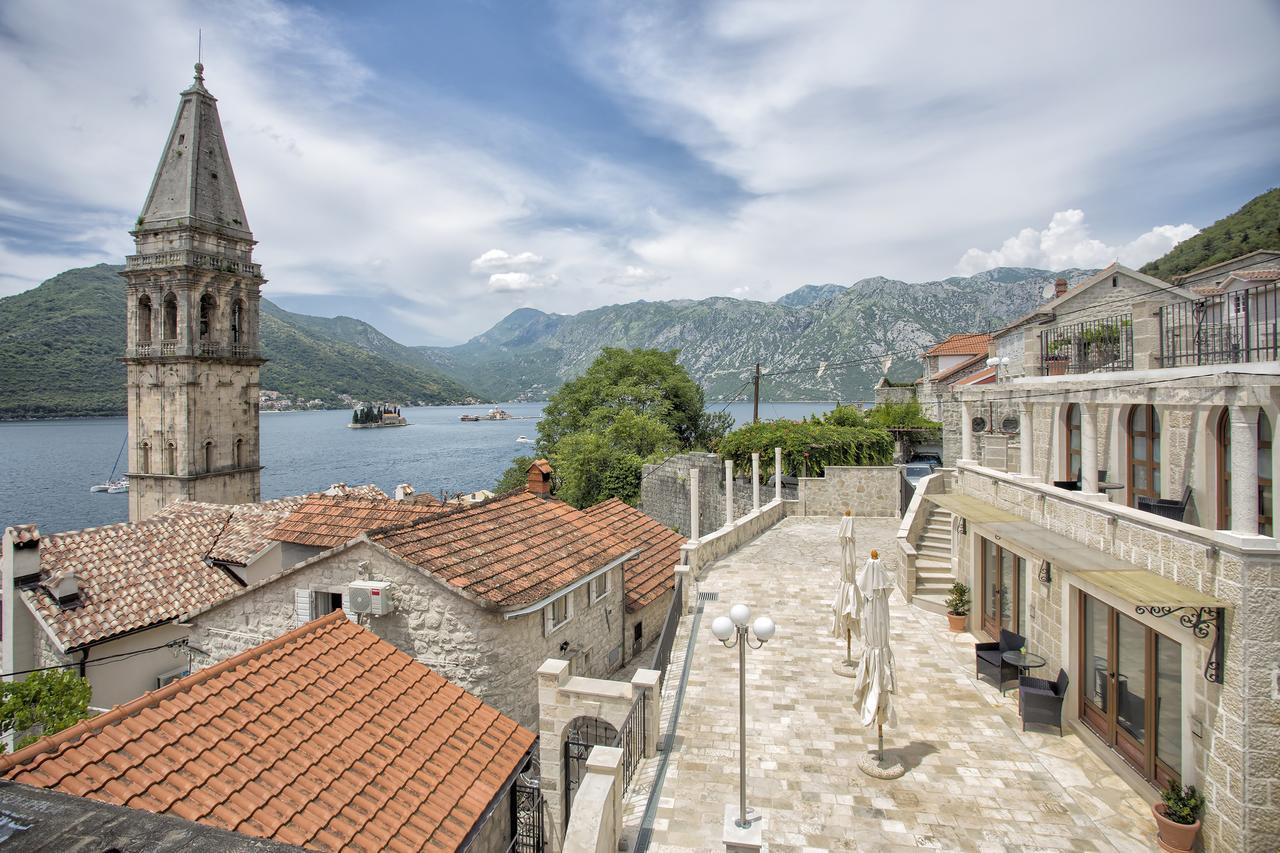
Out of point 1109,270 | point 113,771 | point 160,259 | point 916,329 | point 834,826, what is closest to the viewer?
point 113,771

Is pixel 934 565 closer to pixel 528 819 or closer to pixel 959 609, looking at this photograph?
pixel 959 609

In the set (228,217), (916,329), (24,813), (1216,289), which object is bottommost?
(24,813)

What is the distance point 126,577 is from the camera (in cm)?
1557

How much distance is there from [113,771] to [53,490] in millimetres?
92642

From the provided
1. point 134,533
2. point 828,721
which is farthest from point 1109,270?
point 134,533

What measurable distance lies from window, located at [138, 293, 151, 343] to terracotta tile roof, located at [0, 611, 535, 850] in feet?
116

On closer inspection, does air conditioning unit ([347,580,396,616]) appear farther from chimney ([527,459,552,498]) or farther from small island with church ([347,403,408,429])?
small island with church ([347,403,408,429])

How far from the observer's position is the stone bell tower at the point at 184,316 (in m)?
33.9

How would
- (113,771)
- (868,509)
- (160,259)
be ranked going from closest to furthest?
1. (113,771)
2. (868,509)
3. (160,259)

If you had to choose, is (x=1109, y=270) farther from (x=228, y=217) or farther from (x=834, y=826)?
(x=228, y=217)

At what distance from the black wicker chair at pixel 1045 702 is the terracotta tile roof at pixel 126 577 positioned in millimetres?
17510

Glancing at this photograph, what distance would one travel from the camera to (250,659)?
7938 millimetres

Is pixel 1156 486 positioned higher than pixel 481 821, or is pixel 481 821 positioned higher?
pixel 1156 486

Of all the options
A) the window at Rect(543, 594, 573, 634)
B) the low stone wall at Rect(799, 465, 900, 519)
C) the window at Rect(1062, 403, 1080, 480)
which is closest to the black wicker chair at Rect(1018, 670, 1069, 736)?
the window at Rect(1062, 403, 1080, 480)
